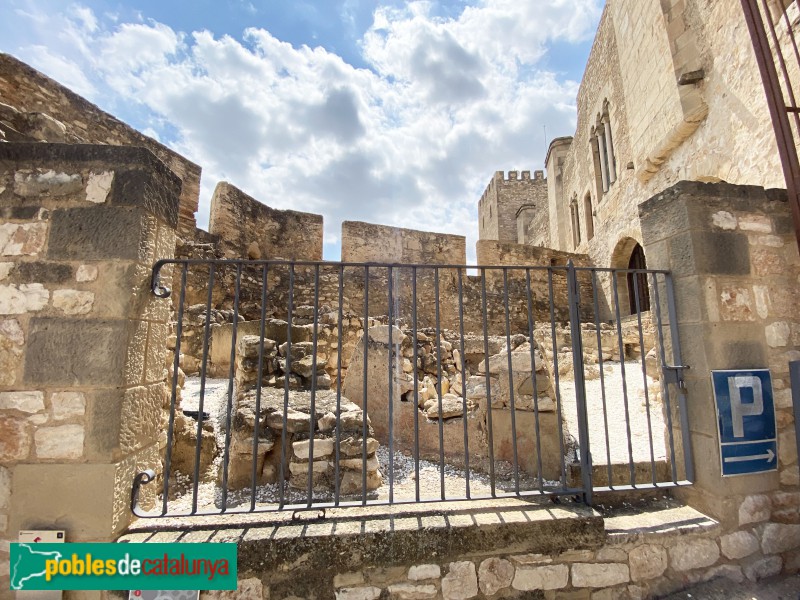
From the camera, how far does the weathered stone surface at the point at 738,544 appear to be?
2.20 meters

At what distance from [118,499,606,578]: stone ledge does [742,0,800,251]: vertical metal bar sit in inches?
97.3

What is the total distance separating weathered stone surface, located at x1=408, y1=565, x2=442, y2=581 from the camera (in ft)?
6.14

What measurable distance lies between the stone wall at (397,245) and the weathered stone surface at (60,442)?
9524 millimetres

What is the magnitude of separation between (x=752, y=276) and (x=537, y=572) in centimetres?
233

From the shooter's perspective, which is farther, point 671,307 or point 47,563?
point 671,307

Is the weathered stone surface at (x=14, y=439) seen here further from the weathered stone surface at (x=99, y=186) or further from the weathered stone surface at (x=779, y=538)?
the weathered stone surface at (x=779, y=538)

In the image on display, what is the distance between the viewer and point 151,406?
206 cm

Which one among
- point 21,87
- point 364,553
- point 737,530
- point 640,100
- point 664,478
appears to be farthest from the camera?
point 640,100

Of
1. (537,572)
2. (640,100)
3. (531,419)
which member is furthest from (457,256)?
(537,572)

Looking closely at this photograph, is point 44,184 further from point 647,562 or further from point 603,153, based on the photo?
point 603,153

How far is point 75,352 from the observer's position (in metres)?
1.84

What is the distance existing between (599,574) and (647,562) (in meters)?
0.32

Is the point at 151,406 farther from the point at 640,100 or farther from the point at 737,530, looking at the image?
the point at 640,100

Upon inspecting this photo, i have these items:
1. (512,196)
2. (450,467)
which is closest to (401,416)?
(450,467)
